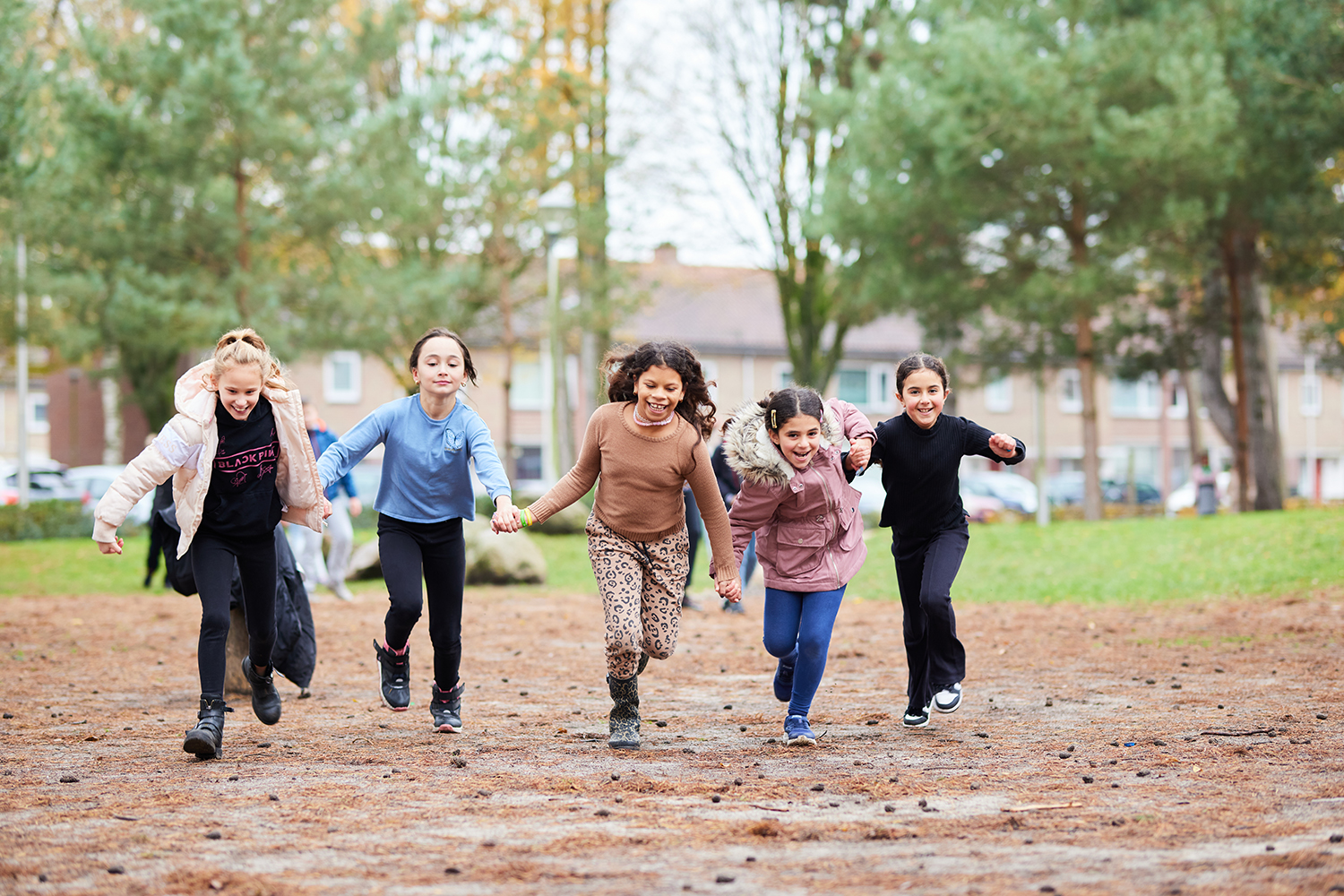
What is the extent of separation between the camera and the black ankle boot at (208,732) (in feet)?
18.0

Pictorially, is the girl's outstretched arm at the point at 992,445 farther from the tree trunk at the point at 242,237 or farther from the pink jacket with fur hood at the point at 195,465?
the tree trunk at the point at 242,237

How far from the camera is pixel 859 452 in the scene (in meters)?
6.05

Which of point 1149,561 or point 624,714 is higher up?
point 624,714

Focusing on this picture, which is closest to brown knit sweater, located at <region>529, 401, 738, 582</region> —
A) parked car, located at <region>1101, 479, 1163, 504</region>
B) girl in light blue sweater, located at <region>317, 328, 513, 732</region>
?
girl in light blue sweater, located at <region>317, 328, 513, 732</region>

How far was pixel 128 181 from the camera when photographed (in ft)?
70.5

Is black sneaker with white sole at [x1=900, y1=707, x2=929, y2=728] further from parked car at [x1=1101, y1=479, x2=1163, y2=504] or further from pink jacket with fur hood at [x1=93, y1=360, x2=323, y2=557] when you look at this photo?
parked car at [x1=1101, y1=479, x2=1163, y2=504]

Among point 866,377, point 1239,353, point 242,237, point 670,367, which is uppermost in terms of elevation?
point 242,237

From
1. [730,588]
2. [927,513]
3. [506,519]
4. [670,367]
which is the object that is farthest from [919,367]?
[506,519]

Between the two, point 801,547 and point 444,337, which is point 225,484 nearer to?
point 444,337

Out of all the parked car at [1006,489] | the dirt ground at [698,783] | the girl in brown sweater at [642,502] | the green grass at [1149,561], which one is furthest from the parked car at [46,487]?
the girl in brown sweater at [642,502]

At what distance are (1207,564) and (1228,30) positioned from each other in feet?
34.8

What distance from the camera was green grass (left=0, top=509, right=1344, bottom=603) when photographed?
14.0 meters

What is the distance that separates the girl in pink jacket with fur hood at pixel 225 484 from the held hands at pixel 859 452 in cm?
241

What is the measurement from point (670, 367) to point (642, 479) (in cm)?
50
